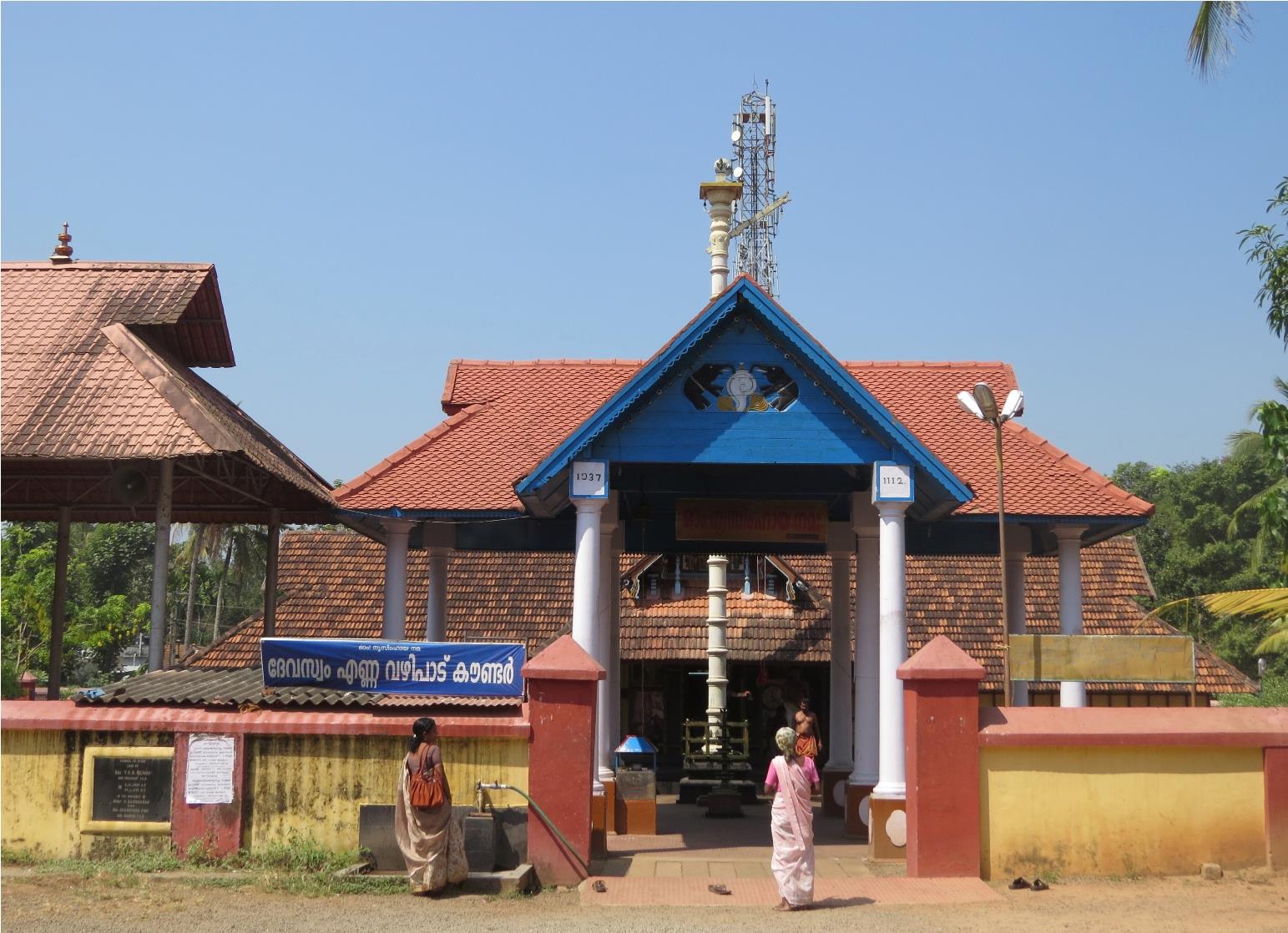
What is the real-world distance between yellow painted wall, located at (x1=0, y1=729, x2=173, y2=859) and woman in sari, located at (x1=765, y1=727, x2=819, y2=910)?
18.6 ft

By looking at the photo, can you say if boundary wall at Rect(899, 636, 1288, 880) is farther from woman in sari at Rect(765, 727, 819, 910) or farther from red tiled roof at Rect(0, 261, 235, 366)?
red tiled roof at Rect(0, 261, 235, 366)

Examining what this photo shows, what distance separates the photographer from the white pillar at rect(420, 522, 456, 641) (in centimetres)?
1752

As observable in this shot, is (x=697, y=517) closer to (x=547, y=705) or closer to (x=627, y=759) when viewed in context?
(x=627, y=759)

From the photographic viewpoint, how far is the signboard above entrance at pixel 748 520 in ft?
51.6

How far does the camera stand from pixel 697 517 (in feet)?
51.8

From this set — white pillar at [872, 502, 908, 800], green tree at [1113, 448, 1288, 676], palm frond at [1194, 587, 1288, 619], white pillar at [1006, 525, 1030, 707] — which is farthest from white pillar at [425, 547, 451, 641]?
green tree at [1113, 448, 1288, 676]

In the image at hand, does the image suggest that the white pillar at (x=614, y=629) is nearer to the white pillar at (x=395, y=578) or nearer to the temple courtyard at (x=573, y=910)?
the white pillar at (x=395, y=578)

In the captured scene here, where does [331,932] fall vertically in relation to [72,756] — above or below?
below

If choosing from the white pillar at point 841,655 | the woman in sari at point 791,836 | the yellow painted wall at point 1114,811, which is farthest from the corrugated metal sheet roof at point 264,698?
the white pillar at point 841,655

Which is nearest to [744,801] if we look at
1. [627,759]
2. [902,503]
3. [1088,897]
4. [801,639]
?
[627,759]

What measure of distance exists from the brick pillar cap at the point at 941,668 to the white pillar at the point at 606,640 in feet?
11.4

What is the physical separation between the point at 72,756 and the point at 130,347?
5615 millimetres

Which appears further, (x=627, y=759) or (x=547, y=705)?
(x=627, y=759)

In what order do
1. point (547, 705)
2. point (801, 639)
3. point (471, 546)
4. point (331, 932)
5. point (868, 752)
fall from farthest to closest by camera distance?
point (801, 639), point (471, 546), point (868, 752), point (547, 705), point (331, 932)
